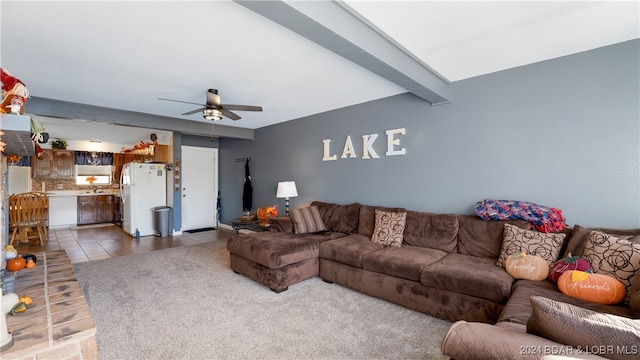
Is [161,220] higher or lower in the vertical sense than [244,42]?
lower

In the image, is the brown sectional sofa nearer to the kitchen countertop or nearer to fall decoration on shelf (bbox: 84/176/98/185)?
the kitchen countertop

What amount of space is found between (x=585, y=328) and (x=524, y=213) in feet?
6.98

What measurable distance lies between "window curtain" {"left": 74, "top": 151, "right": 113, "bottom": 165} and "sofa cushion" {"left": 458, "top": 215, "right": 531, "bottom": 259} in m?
9.56

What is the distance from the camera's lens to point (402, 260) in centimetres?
281

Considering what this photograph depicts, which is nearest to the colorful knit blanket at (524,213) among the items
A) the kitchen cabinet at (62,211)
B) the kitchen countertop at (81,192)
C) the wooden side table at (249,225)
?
the wooden side table at (249,225)

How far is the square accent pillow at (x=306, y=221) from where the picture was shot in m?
4.01

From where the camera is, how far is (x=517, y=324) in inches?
63.5

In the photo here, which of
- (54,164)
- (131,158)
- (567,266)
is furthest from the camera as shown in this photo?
(131,158)

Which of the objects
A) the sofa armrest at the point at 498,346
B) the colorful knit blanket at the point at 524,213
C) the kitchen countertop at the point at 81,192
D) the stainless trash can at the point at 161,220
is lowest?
the stainless trash can at the point at 161,220

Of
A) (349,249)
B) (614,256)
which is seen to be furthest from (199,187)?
(614,256)

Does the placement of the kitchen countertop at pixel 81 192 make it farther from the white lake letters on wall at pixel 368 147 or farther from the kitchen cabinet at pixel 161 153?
the white lake letters on wall at pixel 368 147

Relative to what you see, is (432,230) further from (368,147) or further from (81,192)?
(81,192)

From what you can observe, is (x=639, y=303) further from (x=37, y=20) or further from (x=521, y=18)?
(x=37, y=20)

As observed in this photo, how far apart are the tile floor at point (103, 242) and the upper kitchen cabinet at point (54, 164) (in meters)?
1.64
